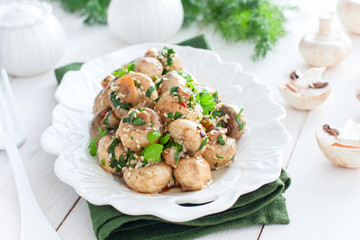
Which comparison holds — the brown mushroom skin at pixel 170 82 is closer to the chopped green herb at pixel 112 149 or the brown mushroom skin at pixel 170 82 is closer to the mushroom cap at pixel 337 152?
the chopped green herb at pixel 112 149

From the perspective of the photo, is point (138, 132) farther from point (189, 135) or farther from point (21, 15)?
point (21, 15)

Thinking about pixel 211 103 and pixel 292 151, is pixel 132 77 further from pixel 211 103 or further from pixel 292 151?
pixel 292 151

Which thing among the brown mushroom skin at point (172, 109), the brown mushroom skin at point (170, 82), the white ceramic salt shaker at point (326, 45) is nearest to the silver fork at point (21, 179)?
the brown mushroom skin at point (172, 109)

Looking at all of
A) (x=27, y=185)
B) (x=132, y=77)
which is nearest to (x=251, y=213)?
(x=132, y=77)

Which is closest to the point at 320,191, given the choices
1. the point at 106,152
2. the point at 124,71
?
the point at 106,152

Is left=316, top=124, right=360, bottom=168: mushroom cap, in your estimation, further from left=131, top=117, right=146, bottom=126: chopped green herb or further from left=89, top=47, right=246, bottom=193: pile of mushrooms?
left=131, top=117, right=146, bottom=126: chopped green herb

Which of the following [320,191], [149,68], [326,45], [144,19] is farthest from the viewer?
[144,19]
